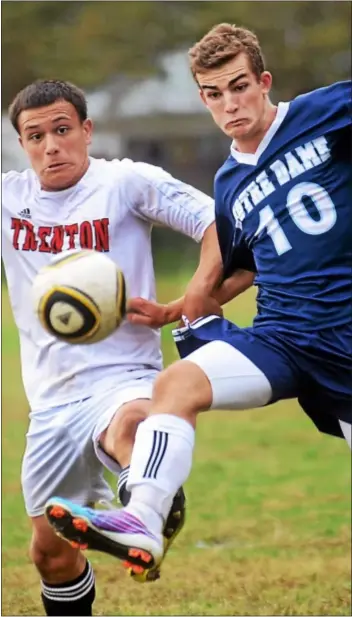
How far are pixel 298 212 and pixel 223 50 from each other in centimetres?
61

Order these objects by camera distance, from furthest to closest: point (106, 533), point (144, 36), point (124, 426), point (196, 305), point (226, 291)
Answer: point (144, 36) → point (226, 291) → point (196, 305) → point (124, 426) → point (106, 533)

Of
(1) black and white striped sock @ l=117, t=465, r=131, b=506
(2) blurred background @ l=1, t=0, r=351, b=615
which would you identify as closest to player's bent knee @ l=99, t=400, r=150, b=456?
(1) black and white striped sock @ l=117, t=465, r=131, b=506

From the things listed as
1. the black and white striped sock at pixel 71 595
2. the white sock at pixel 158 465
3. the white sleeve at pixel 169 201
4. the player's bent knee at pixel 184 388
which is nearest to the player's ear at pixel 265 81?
the white sleeve at pixel 169 201

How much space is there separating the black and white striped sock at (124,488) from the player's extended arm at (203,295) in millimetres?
575

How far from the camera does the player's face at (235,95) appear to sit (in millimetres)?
4016

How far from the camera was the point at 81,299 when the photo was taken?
12.1 feet

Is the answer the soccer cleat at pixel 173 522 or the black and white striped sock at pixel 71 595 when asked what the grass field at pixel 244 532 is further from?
the soccer cleat at pixel 173 522

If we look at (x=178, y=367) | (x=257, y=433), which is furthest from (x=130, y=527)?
(x=257, y=433)

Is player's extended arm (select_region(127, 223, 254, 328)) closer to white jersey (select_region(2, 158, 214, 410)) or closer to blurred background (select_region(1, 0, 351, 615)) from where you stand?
white jersey (select_region(2, 158, 214, 410))

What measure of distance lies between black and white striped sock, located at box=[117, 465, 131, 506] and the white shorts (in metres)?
0.41

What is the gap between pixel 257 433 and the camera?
11.3 m

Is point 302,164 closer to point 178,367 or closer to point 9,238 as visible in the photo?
point 178,367

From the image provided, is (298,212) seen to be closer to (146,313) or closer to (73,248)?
(146,313)

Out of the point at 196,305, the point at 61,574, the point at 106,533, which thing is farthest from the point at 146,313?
the point at 61,574
